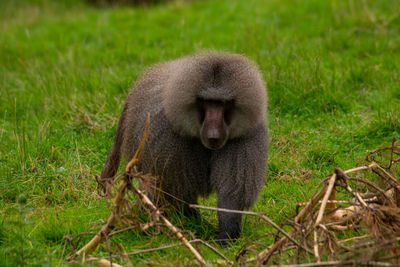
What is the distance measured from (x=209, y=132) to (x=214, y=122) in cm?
8

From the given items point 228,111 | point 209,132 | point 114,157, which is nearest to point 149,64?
point 114,157

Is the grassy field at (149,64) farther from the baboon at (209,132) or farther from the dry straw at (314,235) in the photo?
the baboon at (209,132)

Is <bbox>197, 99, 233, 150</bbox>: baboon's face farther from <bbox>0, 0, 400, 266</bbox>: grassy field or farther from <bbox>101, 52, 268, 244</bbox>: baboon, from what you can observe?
<bbox>0, 0, 400, 266</bbox>: grassy field

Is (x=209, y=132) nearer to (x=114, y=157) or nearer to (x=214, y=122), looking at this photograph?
(x=214, y=122)

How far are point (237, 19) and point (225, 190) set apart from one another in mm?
5646

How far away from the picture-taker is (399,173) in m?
4.36

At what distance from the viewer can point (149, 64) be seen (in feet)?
23.5

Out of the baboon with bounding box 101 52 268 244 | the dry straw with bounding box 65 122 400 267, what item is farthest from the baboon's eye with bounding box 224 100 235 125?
the dry straw with bounding box 65 122 400 267

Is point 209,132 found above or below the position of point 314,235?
above

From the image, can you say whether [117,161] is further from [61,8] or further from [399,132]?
[61,8]

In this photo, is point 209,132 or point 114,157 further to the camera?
point 114,157

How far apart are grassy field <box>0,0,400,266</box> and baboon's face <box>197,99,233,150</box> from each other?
757mm

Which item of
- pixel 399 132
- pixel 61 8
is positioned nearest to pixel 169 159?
pixel 399 132

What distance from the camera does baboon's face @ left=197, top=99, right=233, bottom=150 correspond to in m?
3.72
